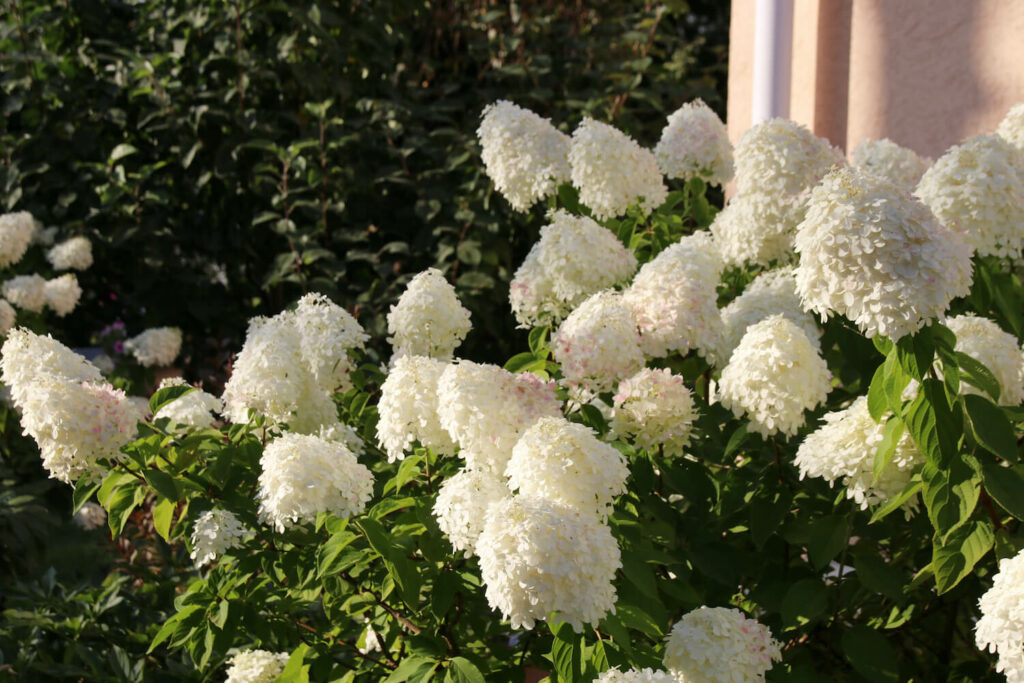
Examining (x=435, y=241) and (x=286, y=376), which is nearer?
(x=286, y=376)

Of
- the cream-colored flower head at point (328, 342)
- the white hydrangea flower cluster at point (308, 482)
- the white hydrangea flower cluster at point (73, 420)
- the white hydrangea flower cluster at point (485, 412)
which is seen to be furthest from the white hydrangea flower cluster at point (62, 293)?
the white hydrangea flower cluster at point (485, 412)

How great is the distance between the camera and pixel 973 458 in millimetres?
1665

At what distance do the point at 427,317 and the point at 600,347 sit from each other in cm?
47

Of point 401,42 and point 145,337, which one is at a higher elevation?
point 401,42

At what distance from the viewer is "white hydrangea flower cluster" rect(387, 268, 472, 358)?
2.29m

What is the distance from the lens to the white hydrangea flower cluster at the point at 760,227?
2328mm

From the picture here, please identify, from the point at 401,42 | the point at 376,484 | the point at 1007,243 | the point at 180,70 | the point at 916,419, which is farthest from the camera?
the point at 401,42

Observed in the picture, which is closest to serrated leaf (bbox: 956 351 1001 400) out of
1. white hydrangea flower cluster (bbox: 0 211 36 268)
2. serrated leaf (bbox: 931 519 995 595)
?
serrated leaf (bbox: 931 519 995 595)

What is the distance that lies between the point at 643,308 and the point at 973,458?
0.70 m

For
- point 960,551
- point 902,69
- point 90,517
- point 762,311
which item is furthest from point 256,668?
point 902,69

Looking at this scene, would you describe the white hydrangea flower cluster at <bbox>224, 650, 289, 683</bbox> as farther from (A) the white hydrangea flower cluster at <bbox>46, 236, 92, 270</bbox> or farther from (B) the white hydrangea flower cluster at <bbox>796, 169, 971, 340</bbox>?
(A) the white hydrangea flower cluster at <bbox>46, 236, 92, 270</bbox>

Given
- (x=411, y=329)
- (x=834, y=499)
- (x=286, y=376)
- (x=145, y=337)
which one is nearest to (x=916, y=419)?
(x=834, y=499)

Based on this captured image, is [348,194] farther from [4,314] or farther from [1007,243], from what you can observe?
[1007,243]

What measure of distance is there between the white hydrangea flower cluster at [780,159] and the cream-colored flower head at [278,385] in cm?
108
